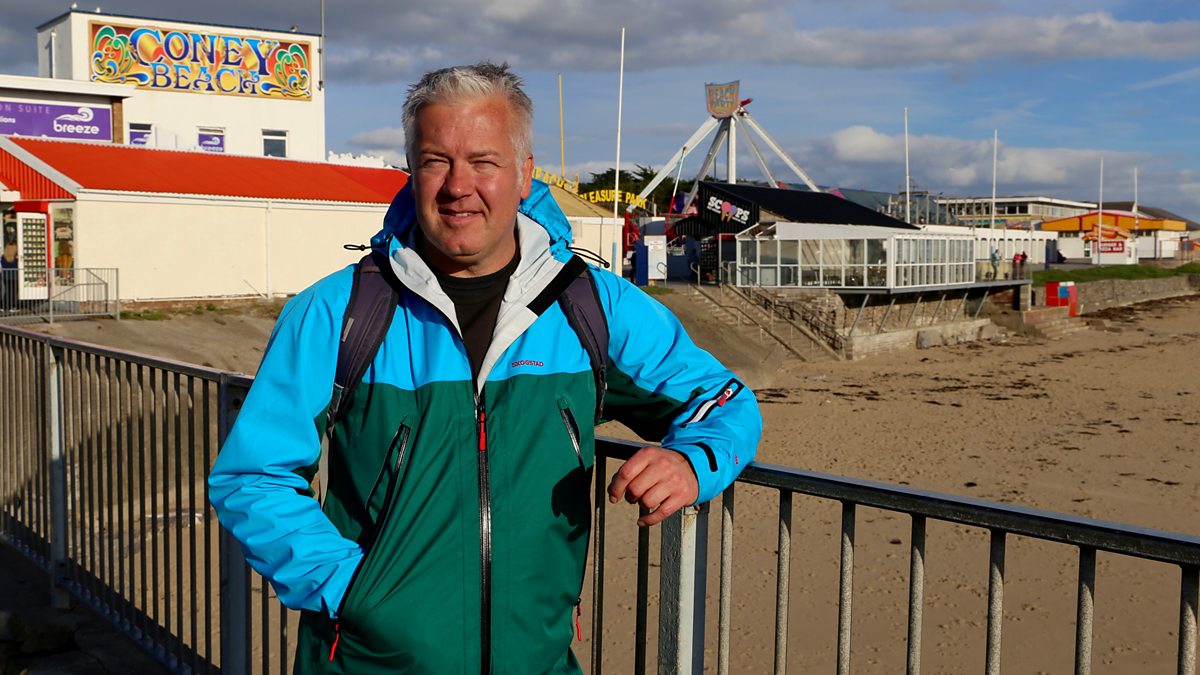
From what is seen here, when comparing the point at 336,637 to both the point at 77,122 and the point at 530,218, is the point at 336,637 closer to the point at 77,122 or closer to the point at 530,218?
the point at 530,218

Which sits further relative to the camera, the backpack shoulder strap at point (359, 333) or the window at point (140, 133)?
the window at point (140, 133)

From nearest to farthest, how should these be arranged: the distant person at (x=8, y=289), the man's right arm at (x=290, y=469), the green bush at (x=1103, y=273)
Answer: the man's right arm at (x=290, y=469) → the distant person at (x=8, y=289) → the green bush at (x=1103, y=273)

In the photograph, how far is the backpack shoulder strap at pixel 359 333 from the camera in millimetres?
2227

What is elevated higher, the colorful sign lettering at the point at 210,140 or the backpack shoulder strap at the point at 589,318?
the colorful sign lettering at the point at 210,140

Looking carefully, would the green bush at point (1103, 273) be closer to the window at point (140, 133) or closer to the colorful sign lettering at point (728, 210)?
the colorful sign lettering at point (728, 210)

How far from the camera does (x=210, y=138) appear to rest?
36281 millimetres

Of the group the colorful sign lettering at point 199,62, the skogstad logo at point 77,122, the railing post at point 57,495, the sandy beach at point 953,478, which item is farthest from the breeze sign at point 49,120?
the railing post at point 57,495

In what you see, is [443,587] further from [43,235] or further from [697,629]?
[43,235]

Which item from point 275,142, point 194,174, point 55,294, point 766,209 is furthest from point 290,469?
point 766,209

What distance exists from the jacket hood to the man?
26mm

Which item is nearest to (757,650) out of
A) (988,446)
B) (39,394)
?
(39,394)

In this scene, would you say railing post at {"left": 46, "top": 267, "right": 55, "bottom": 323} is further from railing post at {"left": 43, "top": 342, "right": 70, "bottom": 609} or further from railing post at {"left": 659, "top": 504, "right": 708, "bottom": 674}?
railing post at {"left": 659, "top": 504, "right": 708, "bottom": 674}

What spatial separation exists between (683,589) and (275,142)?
123 ft

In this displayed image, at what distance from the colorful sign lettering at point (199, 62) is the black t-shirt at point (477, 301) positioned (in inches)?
1448
